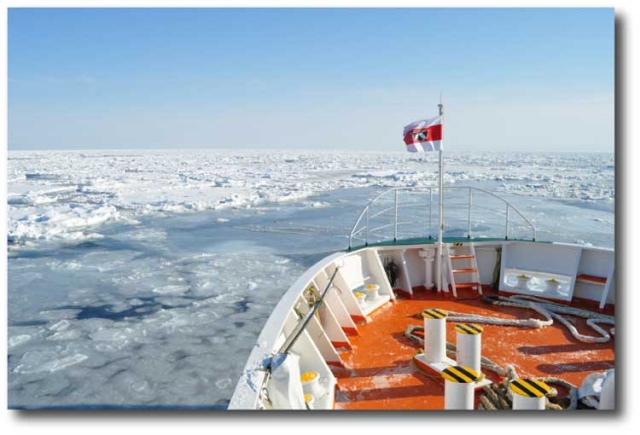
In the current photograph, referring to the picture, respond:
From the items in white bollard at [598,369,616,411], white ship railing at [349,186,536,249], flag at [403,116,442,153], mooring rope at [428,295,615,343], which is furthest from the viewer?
white ship railing at [349,186,536,249]

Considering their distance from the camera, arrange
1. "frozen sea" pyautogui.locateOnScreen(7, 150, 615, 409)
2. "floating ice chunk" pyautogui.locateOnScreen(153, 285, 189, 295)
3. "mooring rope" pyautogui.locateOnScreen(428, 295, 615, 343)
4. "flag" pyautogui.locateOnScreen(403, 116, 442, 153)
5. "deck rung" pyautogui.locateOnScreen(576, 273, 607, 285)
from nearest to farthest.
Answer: "mooring rope" pyautogui.locateOnScreen(428, 295, 615, 343)
"flag" pyautogui.locateOnScreen(403, 116, 442, 153)
"deck rung" pyautogui.locateOnScreen(576, 273, 607, 285)
"frozen sea" pyautogui.locateOnScreen(7, 150, 615, 409)
"floating ice chunk" pyautogui.locateOnScreen(153, 285, 189, 295)

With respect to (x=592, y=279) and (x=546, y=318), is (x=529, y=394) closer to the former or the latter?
(x=546, y=318)

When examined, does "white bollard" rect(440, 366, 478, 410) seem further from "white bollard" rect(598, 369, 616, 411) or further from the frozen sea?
the frozen sea

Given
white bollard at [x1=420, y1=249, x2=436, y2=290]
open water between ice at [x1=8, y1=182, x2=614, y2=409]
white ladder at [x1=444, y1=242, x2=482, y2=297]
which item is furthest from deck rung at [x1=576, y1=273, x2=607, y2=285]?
open water between ice at [x1=8, y1=182, x2=614, y2=409]

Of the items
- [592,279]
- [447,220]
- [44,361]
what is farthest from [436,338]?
[447,220]

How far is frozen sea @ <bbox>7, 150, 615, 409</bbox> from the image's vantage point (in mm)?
4305

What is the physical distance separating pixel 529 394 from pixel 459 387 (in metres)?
0.29

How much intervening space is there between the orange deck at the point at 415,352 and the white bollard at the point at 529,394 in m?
0.53

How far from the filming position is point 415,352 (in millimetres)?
3082

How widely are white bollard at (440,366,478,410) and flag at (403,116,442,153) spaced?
217 cm

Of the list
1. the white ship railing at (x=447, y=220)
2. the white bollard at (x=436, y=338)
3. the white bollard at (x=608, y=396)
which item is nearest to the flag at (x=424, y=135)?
the white bollard at (x=436, y=338)
